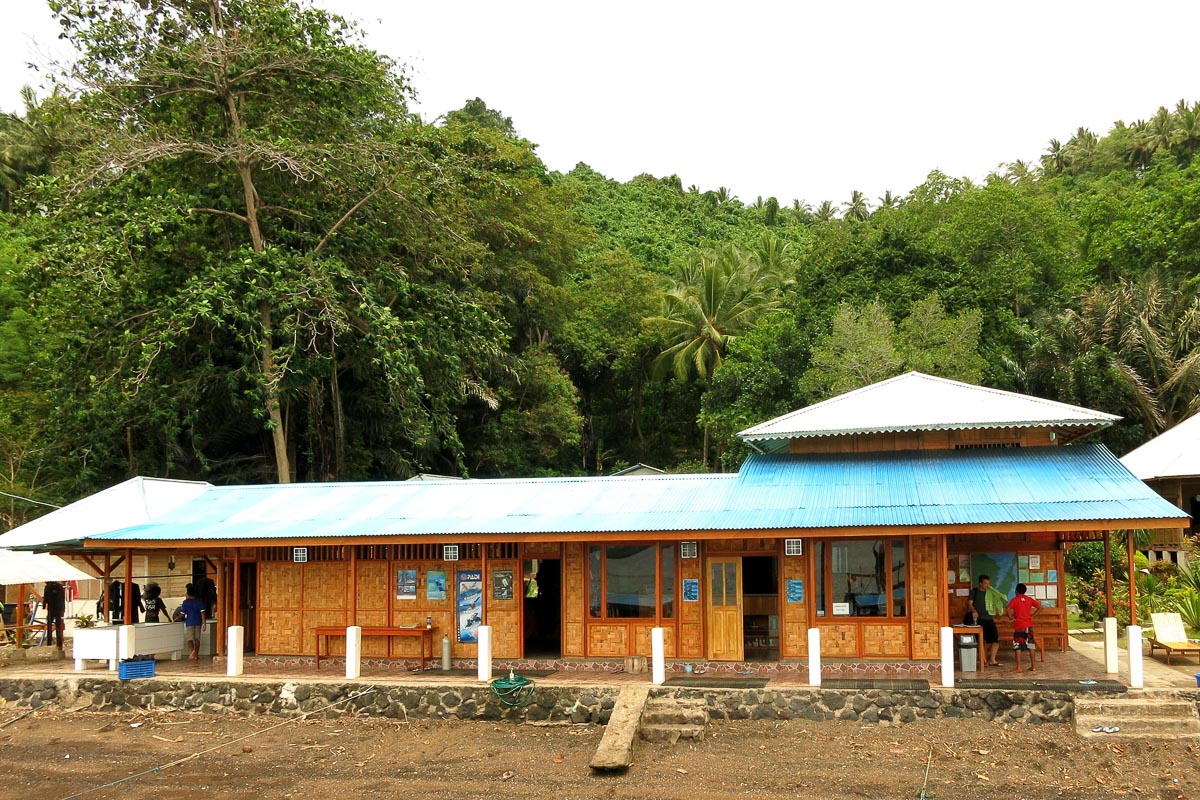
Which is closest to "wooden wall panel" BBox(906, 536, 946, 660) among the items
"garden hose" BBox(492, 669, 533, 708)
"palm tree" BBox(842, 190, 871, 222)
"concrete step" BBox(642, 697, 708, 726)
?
"concrete step" BBox(642, 697, 708, 726)

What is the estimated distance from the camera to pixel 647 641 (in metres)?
16.6

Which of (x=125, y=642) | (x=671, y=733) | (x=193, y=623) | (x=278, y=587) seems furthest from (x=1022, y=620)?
(x=125, y=642)

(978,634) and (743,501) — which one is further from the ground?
(743,501)

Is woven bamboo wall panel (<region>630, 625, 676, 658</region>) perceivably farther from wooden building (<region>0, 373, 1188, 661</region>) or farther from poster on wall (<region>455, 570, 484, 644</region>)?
poster on wall (<region>455, 570, 484, 644</region>)

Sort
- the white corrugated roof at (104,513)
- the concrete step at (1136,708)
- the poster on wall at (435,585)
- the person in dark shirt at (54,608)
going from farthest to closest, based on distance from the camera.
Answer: the person in dark shirt at (54,608)
the white corrugated roof at (104,513)
the poster on wall at (435,585)
the concrete step at (1136,708)

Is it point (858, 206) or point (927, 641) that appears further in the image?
point (858, 206)

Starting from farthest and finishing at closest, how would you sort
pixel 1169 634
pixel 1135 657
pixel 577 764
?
pixel 1169 634 < pixel 1135 657 < pixel 577 764

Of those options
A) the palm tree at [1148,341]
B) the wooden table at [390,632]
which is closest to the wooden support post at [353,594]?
the wooden table at [390,632]

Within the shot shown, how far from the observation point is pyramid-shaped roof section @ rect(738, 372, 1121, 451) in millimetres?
16469

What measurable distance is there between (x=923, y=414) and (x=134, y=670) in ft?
46.0

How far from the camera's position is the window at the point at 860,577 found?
15.6 m

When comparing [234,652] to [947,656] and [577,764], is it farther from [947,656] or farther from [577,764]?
[947,656]

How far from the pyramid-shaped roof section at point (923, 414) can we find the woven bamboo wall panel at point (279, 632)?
8.66 meters

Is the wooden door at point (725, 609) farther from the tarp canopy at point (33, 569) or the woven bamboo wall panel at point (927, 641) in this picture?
the tarp canopy at point (33, 569)
